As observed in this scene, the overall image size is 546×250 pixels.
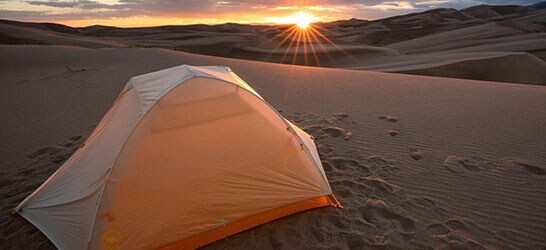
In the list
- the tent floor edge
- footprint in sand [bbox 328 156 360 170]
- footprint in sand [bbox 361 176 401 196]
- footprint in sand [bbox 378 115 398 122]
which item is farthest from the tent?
footprint in sand [bbox 378 115 398 122]

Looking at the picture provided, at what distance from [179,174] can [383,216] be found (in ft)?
8.22

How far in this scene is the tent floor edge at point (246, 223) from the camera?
2.97 metres

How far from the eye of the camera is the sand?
124 inches

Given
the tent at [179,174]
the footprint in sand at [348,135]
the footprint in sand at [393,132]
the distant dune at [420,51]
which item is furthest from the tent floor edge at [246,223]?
the distant dune at [420,51]

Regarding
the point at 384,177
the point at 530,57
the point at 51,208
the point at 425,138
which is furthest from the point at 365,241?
the point at 530,57

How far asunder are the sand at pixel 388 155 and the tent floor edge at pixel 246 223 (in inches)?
3.2

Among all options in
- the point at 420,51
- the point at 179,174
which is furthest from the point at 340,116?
the point at 420,51

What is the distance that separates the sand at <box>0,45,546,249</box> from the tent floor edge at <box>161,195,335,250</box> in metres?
0.08

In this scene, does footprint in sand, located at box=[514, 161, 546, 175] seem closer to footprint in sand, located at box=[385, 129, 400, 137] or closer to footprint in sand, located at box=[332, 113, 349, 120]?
footprint in sand, located at box=[385, 129, 400, 137]

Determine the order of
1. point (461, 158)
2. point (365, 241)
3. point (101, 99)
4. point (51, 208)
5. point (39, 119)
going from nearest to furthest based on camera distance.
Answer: point (365, 241) < point (51, 208) < point (461, 158) < point (39, 119) < point (101, 99)

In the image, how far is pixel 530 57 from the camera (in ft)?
52.5

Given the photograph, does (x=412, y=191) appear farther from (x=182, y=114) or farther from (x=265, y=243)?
(x=182, y=114)

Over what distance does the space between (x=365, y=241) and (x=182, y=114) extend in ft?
8.25

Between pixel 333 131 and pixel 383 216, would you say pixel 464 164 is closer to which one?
pixel 383 216
